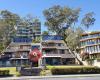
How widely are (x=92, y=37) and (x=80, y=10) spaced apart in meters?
11.1

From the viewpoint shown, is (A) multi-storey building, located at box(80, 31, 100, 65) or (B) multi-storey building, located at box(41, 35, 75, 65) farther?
(A) multi-storey building, located at box(80, 31, 100, 65)

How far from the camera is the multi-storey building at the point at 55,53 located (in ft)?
286

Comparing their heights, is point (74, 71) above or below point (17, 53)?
below

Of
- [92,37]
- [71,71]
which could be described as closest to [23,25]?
[92,37]

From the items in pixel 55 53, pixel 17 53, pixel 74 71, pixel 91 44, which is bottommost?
pixel 74 71

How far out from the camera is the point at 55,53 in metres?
89.1

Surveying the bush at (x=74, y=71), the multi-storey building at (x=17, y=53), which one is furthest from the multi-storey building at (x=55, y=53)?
the bush at (x=74, y=71)

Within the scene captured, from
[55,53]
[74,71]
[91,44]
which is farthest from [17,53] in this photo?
[74,71]

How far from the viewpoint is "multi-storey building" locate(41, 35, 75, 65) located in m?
87.3

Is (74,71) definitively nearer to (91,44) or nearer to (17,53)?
(17,53)

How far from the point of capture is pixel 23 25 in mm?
107938

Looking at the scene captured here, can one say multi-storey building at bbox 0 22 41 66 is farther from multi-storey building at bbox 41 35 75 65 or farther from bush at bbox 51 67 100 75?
bush at bbox 51 67 100 75

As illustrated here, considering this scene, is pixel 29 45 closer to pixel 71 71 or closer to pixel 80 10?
pixel 80 10

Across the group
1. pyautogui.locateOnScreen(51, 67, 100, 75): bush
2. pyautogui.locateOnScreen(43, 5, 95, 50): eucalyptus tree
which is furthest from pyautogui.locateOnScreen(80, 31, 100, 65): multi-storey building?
pyautogui.locateOnScreen(51, 67, 100, 75): bush
